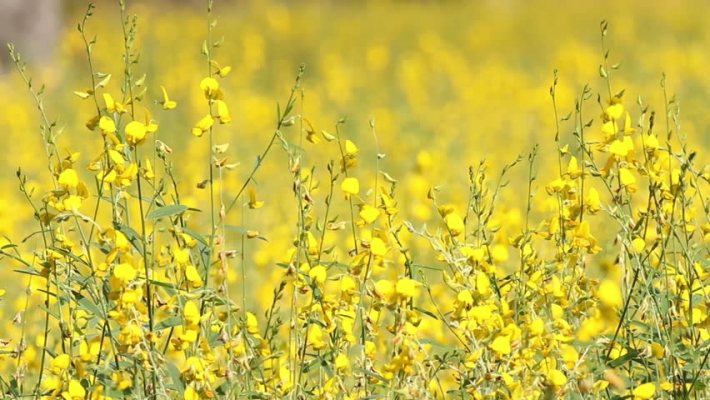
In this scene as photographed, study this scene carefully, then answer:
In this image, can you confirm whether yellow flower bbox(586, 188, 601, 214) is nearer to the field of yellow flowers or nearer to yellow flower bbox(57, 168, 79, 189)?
the field of yellow flowers

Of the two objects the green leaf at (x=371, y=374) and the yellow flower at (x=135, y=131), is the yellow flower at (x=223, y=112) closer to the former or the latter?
the yellow flower at (x=135, y=131)

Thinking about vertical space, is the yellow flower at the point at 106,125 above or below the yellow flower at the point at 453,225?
above

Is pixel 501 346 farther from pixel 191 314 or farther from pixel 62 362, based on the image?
pixel 62 362

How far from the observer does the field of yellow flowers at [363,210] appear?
6.44ft

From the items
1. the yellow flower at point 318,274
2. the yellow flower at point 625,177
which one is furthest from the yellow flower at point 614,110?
the yellow flower at point 318,274

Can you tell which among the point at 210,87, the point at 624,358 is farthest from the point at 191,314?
the point at 624,358

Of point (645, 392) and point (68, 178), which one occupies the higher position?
point (68, 178)

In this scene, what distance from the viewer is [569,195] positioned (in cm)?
215

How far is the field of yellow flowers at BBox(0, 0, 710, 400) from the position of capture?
1.96m

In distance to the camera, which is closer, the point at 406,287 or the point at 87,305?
the point at 406,287

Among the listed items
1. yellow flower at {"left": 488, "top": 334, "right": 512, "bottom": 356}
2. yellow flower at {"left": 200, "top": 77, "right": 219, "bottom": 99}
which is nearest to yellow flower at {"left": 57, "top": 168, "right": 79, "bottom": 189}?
yellow flower at {"left": 200, "top": 77, "right": 219, "bottom": 99}

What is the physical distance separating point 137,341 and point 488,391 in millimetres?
600

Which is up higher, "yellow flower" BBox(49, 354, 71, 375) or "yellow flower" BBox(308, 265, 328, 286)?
"yellow flower" BBox(308, 265, 328, 286)

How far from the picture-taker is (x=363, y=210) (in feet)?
6.58
